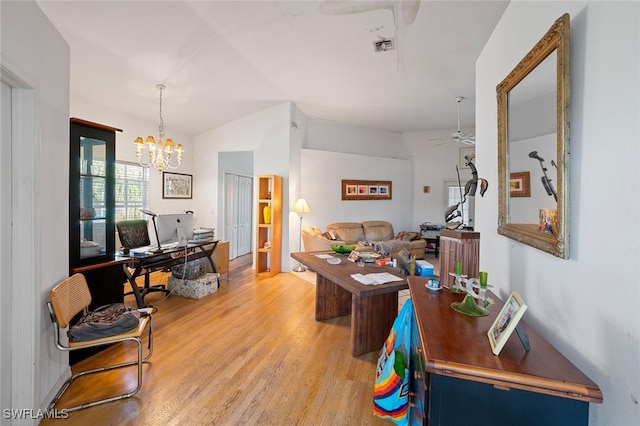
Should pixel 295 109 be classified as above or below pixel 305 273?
above

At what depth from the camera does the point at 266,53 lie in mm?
3348

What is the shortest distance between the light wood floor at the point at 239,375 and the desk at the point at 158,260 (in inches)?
17.4

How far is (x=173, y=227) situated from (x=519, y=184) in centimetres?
372

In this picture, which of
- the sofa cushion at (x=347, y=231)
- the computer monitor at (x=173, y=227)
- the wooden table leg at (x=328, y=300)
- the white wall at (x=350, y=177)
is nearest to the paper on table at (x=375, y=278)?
the wooden table leg at (x=328, y=300)

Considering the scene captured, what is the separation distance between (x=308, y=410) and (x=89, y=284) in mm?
2102

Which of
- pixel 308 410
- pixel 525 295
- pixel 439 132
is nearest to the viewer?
pixel 525 295

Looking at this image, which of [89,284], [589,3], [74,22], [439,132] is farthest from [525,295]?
[439,132]

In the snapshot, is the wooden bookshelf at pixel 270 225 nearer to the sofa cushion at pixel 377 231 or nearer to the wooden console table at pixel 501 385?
the sofa cushion at pixel 377 231

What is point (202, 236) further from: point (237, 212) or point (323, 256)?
point (237, 212)

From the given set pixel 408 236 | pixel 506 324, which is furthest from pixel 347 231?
pixel 506 324

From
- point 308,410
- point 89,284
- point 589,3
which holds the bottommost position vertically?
point 308,410

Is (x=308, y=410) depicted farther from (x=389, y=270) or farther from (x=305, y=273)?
(x=305, y=273)

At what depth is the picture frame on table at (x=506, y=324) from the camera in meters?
0.96

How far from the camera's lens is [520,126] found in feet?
4.79
